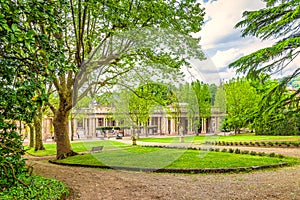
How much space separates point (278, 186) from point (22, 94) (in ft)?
22.8

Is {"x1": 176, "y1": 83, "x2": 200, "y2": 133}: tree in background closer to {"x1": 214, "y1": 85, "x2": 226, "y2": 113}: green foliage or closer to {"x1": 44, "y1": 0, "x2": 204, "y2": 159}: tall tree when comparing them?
{"x1": 214, "y1": 85, "x2": 226, "y2": 113}: green foliage

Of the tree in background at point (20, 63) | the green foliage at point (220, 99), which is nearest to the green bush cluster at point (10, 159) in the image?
the tree in background at point (20, 63)

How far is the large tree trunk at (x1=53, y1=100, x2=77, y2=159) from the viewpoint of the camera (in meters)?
14.1

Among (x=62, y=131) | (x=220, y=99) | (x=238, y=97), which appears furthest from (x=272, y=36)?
(x=238, y=97)

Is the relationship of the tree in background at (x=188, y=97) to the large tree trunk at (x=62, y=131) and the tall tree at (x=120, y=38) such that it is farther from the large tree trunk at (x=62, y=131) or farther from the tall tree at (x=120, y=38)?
the large tree trunk at (x=62, y=131)

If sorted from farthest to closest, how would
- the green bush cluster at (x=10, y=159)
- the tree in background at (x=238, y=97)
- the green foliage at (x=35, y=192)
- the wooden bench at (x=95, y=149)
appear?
the tree in background at (x=238, y=97) → the wooden bench at (x=95, y=149) → the green foliage at (x=35, y=192) → the green bush cluster at (x=10, y=159)

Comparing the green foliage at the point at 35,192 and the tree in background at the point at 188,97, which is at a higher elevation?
the tree in background at the point at 188,97

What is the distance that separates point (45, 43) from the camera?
422 cm

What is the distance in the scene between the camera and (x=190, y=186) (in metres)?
7.24

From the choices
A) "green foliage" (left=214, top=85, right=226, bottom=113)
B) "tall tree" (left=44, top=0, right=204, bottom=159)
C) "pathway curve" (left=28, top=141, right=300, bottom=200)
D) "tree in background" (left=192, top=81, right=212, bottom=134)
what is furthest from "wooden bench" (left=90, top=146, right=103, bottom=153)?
"green foliage" (left=214, top=85, right=226, bottom=113)

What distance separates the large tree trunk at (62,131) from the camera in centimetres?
1406

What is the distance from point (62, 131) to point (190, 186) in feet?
30.7

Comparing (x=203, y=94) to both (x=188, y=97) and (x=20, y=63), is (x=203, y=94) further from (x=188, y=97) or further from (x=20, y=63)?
(x=20, y=63)

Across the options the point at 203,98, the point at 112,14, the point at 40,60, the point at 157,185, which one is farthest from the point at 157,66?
the point at 40,60
